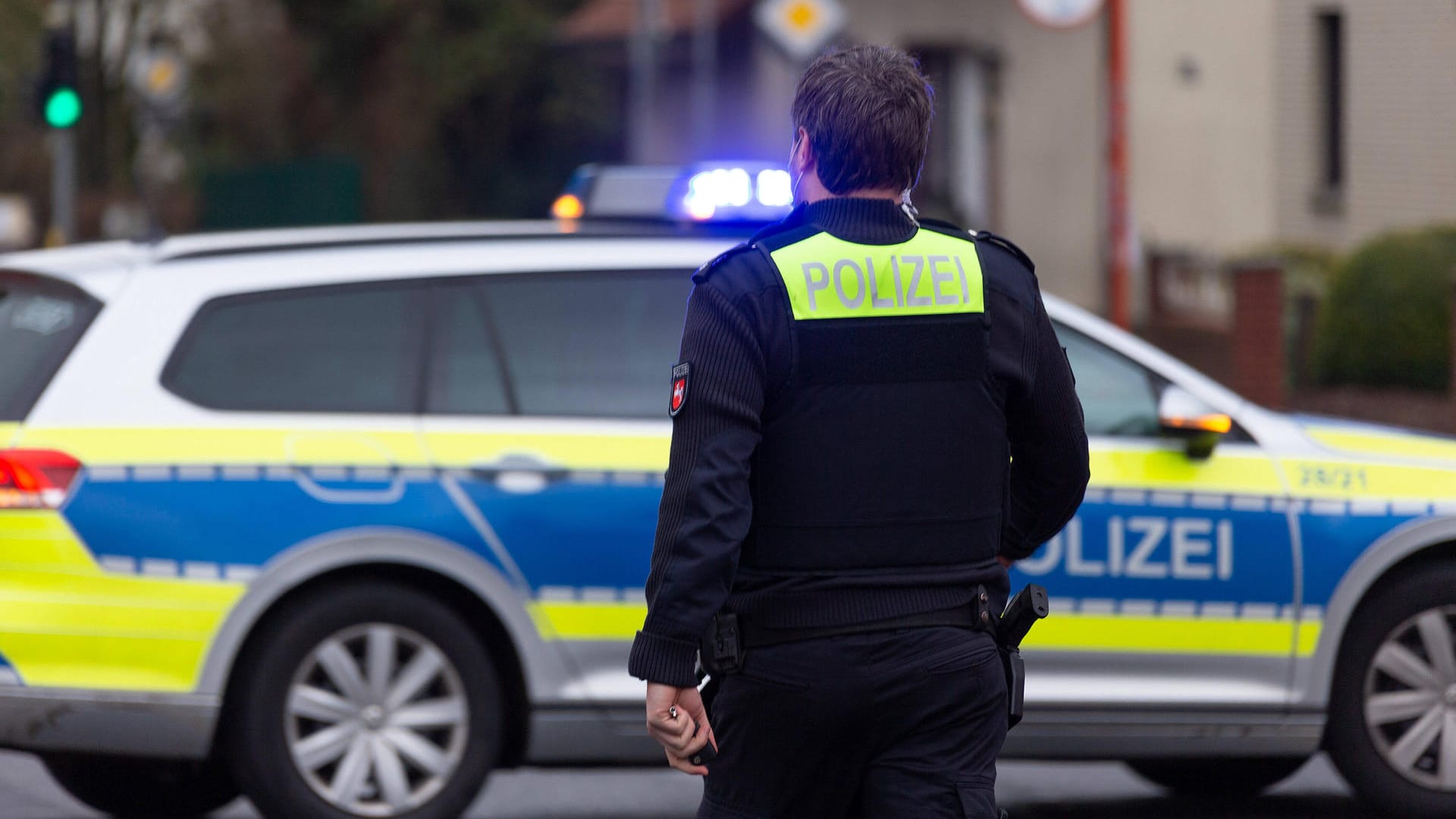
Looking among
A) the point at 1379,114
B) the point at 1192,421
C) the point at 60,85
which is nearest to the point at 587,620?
the point at 1192,421

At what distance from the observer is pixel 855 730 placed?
10.0 ft

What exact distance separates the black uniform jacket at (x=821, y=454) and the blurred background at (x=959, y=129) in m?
3.48

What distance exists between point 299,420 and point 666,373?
970 millimetres

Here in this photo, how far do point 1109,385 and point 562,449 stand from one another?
4.87ft

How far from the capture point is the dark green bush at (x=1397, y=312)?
14.4m

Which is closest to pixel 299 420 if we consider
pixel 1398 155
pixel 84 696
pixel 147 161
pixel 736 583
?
pixel 84 696

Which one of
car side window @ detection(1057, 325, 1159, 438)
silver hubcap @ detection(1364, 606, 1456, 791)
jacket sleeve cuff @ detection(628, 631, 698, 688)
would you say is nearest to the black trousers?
jacket sleeve cuff @ detection(628, 631, 698, 688)

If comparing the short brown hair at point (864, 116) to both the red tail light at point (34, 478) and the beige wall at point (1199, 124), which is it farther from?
the beige wall at point (1199, 124)

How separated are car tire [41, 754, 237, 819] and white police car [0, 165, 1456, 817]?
12mm

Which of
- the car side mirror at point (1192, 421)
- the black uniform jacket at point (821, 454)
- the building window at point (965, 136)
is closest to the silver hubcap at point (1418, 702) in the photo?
the car side mirror at point (1192, 421)

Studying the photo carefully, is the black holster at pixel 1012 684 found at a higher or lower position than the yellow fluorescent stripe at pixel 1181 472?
higher

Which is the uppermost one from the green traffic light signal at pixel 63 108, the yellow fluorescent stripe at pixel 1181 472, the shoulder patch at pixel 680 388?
the green traffic light signal at pixel 63 108

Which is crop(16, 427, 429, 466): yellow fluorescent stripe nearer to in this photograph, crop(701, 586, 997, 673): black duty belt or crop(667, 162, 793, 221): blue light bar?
crop(667, 162, 793, 221): blue light bar

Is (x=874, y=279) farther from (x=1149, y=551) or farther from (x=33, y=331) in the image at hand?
(x=33, y=331)
